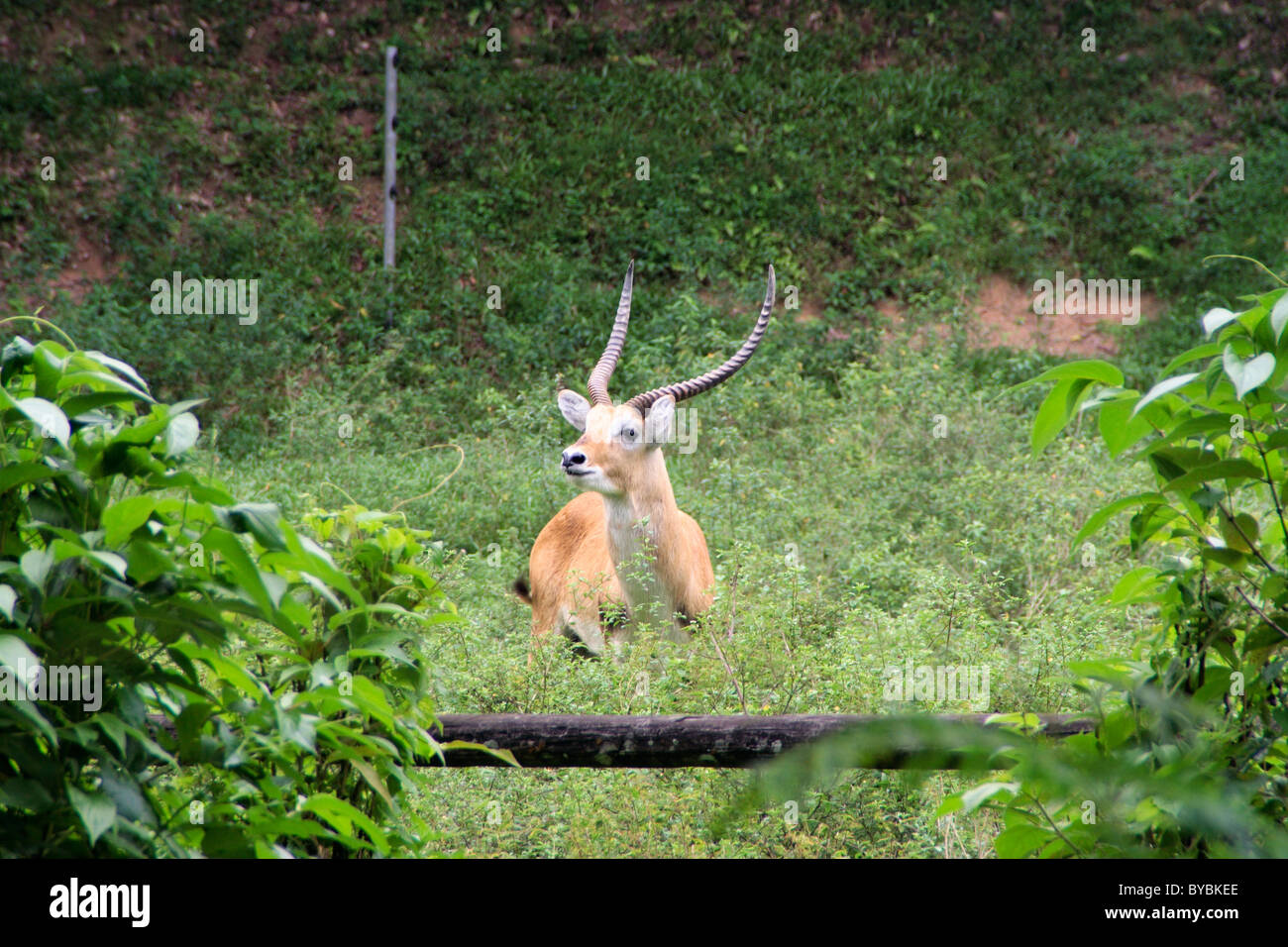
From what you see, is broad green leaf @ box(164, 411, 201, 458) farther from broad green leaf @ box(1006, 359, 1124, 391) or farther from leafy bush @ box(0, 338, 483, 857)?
broad green leaf @ box(1006, 359, 1124, 391)

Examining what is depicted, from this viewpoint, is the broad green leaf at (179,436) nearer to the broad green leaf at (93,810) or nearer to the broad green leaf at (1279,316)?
the broad green leaf at (93,810)

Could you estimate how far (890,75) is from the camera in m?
14.5

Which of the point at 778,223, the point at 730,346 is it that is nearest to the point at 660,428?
the point at 730,346

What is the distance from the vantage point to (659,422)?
6496 mm

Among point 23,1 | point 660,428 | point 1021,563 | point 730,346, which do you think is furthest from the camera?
point 23,1

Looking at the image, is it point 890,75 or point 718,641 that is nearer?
point 718,641

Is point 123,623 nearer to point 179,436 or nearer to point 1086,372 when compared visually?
point 179,436

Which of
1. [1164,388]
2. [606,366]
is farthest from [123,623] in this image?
[606,366]

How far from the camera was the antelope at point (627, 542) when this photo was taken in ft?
20.1

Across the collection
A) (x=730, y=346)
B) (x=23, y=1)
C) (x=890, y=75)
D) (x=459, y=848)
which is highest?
(x=23, y=1)

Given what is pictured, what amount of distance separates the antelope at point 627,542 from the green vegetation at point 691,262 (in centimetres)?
33

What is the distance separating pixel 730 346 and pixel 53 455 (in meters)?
8.96

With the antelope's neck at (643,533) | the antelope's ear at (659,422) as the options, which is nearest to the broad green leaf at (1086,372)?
the antelope's neck at (643,533)

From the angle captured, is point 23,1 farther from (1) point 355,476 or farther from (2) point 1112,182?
(2) point 1112,182
